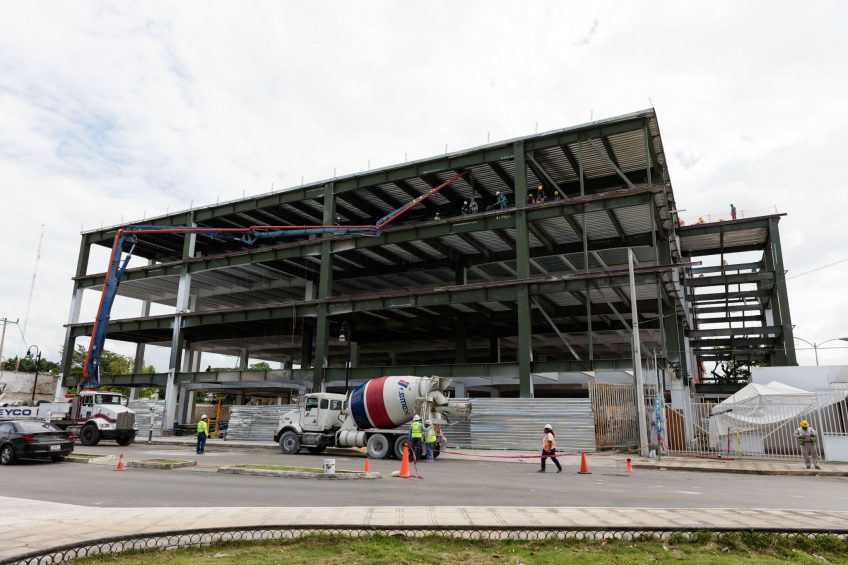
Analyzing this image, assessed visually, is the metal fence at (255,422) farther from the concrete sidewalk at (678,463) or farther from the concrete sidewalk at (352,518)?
the concrete sidewalk at (352,518)

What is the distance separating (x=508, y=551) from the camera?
671cm

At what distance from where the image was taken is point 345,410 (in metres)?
24.6

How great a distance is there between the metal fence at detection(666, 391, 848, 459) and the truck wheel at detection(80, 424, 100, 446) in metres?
26.4

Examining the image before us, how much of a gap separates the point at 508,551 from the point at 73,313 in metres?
48.7

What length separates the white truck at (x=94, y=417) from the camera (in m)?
27.9

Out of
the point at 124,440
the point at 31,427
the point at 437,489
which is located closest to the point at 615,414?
the point at 437,489

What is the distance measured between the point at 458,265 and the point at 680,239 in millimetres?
19967

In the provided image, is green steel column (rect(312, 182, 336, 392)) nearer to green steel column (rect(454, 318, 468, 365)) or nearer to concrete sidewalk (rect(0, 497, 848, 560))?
green steel column (rect(454, 318, 468, 365))

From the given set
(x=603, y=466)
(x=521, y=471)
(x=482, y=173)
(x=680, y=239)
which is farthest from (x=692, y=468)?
(x=680, y=239)

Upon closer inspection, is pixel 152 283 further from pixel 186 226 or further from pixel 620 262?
pixel 620 262

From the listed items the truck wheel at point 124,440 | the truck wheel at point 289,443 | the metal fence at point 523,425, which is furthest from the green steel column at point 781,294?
the truck wheel at point 124,440

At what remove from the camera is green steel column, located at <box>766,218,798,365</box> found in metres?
43.3

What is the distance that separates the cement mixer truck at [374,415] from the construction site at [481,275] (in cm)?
584

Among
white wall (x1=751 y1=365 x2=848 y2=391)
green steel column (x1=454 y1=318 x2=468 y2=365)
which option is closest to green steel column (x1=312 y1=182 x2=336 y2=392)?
green steel column (x1=454 y1=318 x2=468 y2=365)
